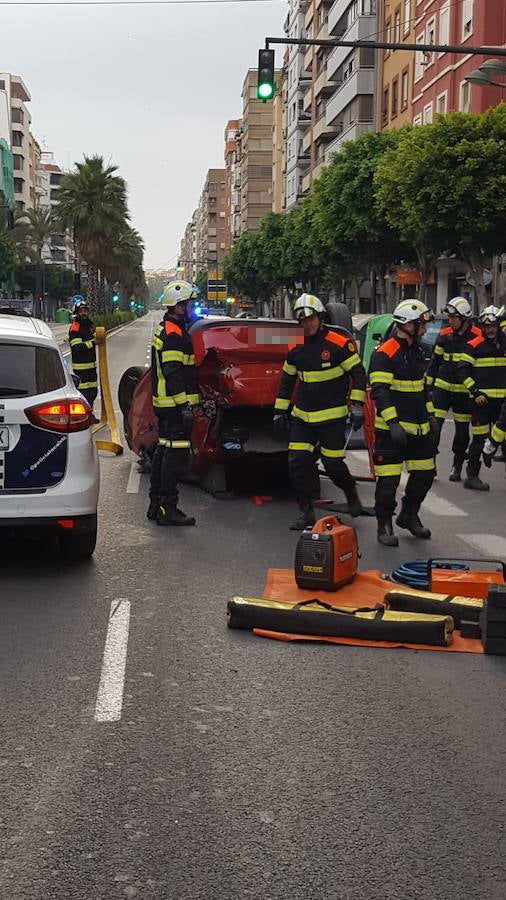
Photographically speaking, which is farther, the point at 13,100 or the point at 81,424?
the point at 13,100

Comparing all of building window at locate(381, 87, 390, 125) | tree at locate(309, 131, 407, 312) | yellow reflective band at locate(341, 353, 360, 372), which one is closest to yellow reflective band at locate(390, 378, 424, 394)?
yellow reflective band at locate(341, 353, 360, 372)

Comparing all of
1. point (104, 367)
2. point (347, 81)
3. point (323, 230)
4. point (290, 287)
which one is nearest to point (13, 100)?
point (290, 287)

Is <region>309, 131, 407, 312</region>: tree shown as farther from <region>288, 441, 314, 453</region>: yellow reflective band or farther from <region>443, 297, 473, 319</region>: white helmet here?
<region>288, 441, 314, 453</region>: yellow reflective band

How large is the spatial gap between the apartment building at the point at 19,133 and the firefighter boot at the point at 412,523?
131 metres

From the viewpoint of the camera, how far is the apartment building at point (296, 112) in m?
93.6

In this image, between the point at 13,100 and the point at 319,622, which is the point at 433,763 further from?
the point at 13,100

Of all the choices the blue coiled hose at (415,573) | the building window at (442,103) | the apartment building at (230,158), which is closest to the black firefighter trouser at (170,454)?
the blue coiled hose at (415,573)

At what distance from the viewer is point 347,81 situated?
215ft

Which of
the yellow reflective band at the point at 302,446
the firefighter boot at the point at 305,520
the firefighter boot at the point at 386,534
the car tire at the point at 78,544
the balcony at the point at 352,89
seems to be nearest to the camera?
the car tire at the point at 78,544

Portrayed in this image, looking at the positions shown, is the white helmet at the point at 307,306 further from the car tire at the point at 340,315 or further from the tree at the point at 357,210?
the tree at the point at 357,210

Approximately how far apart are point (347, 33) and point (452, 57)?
22.7 meters

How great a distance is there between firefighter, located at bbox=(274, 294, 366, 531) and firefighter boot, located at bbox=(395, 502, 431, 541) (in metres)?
0.61

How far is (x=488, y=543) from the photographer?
365 inches

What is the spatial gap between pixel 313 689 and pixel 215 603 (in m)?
1.73
